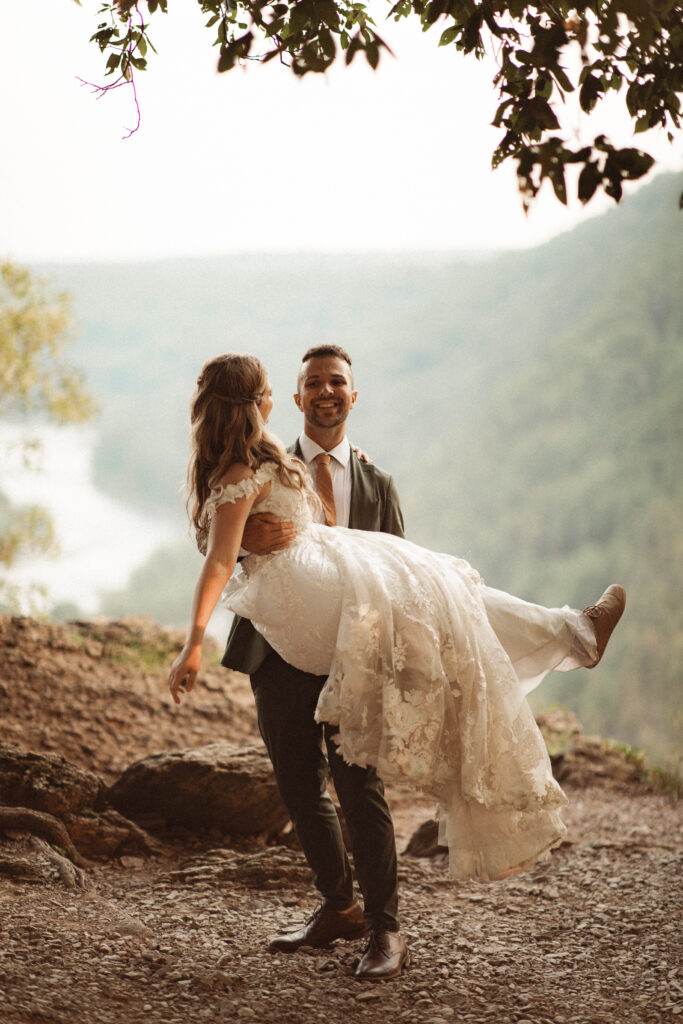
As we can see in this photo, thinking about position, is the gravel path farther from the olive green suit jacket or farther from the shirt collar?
the shirt collar

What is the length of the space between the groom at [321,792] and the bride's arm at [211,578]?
15 cm

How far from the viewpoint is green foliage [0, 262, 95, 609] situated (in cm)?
822

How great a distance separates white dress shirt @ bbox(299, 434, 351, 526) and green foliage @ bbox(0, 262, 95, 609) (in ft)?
→ 17.0

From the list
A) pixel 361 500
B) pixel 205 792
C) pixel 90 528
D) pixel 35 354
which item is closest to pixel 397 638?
pixel 361 500

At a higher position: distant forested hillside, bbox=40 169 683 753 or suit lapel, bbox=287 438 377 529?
distant forested hillside, bbox=40 169 683 753

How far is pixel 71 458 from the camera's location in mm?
21953

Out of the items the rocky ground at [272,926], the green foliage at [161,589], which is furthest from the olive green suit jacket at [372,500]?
the green foliage at [161,589]

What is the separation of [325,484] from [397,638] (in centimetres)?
86

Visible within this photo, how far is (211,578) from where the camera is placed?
9.43 ft

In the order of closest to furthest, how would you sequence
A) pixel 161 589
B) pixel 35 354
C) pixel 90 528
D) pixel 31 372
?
pixel 31 372, pixel 35 354, pixel 90 528, pixel 161 589

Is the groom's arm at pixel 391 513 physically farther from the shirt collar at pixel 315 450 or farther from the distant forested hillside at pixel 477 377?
the distant forested hillside at pixel 477 377

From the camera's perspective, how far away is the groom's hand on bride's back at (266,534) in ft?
10.2

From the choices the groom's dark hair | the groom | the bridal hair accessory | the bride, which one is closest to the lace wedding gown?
the bride

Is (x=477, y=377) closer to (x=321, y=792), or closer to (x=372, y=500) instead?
(x=372, y=500)
